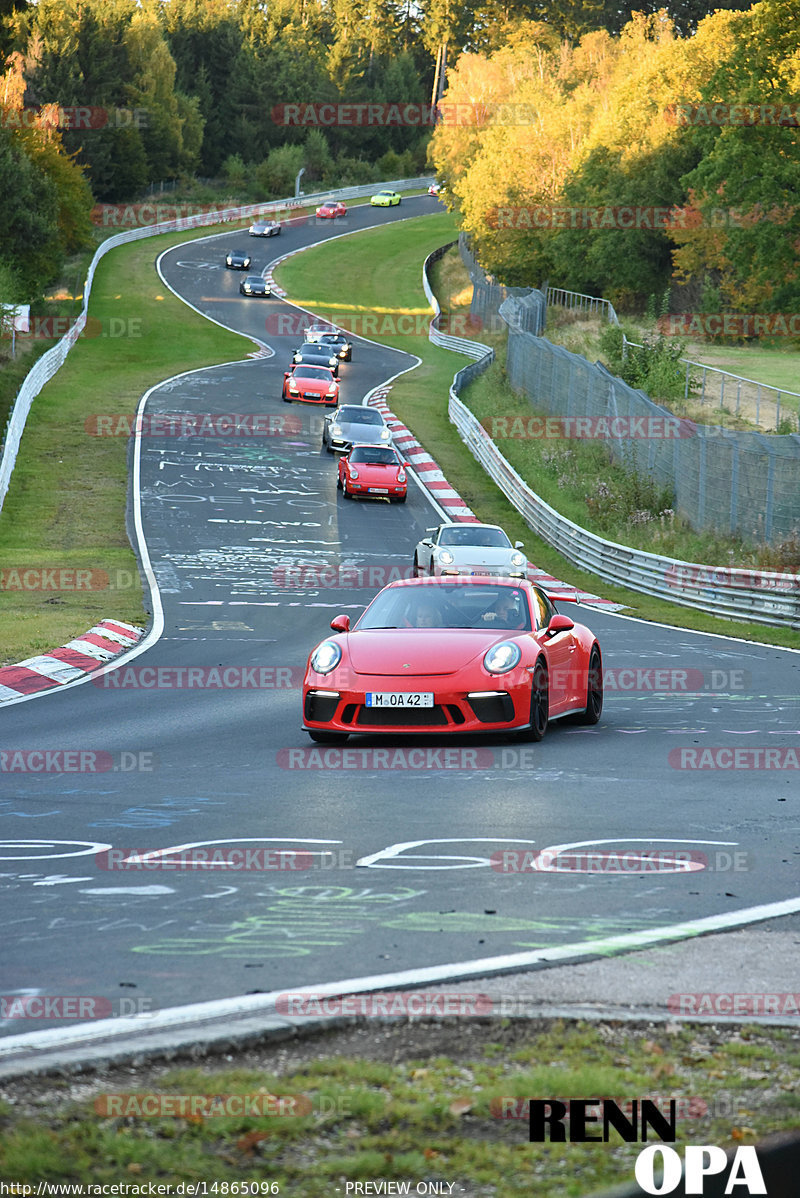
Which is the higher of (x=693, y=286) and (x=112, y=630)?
(x=693, y=286)

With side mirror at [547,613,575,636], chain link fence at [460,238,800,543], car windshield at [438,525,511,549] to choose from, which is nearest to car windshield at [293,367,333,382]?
chain link fence at [460,238,800,543]

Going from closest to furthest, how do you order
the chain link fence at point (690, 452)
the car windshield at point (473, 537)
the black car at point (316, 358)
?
the chain link fence at point (690, 452) < the car windshield at point (473, 537) < the black car at point (316, 358)

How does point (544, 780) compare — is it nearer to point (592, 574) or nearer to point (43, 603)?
point (43, 603)

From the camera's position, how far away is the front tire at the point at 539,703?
1163 cm

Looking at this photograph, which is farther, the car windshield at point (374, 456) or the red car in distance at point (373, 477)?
the car windshield at point (374, 456)

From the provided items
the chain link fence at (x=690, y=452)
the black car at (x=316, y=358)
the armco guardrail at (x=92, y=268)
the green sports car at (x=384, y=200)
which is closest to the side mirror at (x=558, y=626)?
the chain link fence at (x=690, y=452)

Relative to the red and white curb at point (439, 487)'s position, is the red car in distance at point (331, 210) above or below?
above

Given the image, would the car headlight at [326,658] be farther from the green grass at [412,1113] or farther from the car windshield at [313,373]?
the car windshield at [313,373]

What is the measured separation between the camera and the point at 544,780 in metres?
10.1

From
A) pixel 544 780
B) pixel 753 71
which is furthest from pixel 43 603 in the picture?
pixel 753 71

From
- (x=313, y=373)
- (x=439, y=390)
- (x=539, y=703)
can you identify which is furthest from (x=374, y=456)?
(x=539, y=703)

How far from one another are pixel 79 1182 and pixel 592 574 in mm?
27311

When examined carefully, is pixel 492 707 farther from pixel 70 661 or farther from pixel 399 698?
pixel 70 661

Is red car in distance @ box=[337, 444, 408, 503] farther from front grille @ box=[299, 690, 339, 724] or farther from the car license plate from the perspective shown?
the car license plate
